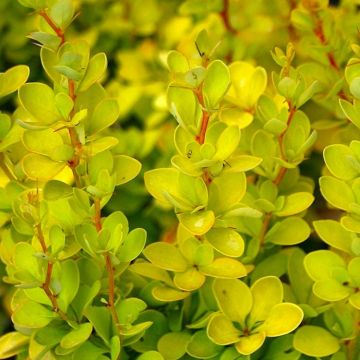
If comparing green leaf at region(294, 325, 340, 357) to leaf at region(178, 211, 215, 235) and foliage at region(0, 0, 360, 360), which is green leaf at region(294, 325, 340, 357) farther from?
leaf at region(178, 211, 215, 235)

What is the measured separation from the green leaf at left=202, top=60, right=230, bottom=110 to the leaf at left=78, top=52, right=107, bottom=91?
0.10 m

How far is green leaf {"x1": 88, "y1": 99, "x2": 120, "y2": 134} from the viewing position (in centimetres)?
72

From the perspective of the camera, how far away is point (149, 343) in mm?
759

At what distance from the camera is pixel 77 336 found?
68 cm

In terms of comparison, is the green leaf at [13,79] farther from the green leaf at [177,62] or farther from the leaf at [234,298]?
the leaf at [234,298]

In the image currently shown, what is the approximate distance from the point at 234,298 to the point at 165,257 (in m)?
0.08

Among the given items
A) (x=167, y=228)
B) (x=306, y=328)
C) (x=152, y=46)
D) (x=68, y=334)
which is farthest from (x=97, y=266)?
(x=152, y=46)

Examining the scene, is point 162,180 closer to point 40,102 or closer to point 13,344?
point 40,102

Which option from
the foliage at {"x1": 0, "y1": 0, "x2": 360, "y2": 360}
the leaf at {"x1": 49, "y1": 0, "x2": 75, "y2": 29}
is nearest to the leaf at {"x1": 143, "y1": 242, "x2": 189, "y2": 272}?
the foliage at {"x1": 0, "y1": 0, "x2": 360, "y2": 360}

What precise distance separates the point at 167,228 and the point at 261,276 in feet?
1.06

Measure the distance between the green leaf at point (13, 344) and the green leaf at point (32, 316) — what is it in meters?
0.09

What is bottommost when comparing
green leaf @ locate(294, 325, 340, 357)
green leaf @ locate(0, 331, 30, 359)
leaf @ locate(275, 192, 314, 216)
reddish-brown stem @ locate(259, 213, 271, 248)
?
green leaf @ locate(0, 331, 30, 359)

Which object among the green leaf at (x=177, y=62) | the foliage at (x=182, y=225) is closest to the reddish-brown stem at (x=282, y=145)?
the foliage at (x=182, y=225)

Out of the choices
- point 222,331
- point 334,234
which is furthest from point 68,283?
point 334,234
